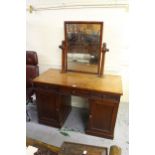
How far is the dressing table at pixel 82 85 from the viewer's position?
6.93ft

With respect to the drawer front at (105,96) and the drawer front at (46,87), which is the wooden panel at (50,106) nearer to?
the drawer front at (46,87)

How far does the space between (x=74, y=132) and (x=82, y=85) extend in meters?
0.72

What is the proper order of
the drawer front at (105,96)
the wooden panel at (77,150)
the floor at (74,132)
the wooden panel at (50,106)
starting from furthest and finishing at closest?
the wooden panel at (50,106)
the floor at (74,132)
the drawer front at (105,96)
the wooden panel at (77,150)

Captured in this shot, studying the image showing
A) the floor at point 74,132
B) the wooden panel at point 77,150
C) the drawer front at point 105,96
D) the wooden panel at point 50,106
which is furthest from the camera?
the wooden panel at point 50,106

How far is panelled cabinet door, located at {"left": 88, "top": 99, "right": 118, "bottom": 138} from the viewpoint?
82.4 inches

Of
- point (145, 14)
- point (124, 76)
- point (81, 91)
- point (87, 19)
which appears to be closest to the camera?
point (145, 14)

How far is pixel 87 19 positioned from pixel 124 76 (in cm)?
104

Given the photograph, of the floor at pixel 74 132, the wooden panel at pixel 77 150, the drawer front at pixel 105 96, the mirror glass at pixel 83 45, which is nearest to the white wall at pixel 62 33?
the mirror glass at pixel 83 45

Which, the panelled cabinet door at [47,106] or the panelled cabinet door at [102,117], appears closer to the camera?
the panelled cabinet door at [102,117]

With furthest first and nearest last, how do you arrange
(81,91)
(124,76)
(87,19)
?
(124,76)
(87,19)
(81,91)
